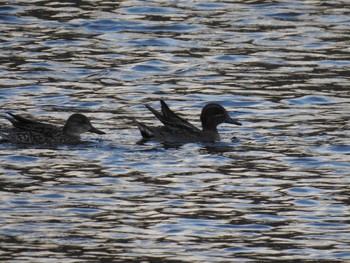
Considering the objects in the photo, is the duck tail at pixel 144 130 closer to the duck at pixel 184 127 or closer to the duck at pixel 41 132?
the duck at pixel 184 127

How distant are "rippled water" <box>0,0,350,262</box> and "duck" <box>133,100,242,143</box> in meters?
0.19

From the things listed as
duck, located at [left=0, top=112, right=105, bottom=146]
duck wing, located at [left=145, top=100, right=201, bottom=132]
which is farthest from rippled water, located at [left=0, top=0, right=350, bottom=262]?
duck wing, located at [left=145, top=100, right=201, bottom=132]

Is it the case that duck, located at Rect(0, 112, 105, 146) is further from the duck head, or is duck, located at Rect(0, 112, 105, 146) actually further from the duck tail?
the duck head

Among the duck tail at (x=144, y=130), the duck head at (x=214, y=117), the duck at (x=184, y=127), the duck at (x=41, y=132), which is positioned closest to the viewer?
the duck at (x=41, y=132)

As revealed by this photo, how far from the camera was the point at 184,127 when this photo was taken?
59.5ft

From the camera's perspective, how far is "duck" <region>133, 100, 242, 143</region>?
59.3 feet

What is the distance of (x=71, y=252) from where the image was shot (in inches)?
496

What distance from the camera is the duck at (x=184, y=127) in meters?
18.1

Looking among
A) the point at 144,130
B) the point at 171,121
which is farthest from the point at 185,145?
the point at 144,130

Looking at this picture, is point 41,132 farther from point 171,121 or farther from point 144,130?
point 171,121

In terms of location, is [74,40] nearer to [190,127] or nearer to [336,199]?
[190,127]

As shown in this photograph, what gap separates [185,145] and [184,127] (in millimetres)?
219

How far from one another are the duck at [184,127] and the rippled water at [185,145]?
0.19 m

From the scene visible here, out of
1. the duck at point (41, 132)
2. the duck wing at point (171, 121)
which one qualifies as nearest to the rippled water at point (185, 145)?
the duck at point (41, 132)
